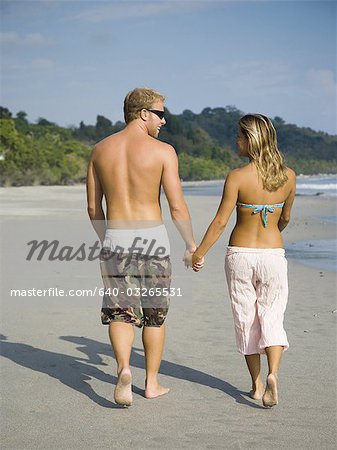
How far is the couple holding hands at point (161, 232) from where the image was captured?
477cm

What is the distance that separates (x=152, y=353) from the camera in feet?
16.1

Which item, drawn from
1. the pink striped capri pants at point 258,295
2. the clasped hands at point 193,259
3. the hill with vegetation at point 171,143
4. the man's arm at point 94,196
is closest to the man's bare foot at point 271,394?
the pink striped capri pants at point 258,295

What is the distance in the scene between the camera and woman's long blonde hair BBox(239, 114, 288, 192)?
4.74m

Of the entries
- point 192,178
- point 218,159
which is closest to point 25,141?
point 192,178

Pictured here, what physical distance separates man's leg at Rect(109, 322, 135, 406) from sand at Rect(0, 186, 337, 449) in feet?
0.34

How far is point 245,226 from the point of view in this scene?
4863 millimetres

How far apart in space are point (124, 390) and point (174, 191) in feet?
3.94

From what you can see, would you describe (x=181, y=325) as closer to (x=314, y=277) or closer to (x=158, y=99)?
(x=158, y=99)

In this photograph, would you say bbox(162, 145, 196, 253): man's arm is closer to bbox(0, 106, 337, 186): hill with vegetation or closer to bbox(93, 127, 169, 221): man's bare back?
bbox(93, 127, 169, 221): man's bare back

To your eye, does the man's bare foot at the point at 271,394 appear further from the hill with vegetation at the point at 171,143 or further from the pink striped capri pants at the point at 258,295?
the hill with vegetation at the point at 171,143

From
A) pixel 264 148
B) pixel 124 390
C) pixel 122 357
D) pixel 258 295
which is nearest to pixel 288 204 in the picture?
pixel 264 148

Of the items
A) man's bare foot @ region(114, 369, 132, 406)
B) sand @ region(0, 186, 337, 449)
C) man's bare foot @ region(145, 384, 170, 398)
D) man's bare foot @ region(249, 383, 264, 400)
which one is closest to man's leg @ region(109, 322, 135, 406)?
man's bare foot @ region(114, 369, 132, 406)

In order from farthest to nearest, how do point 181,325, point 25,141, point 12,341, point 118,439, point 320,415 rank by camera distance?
point 25,141, point 181,325, point 12,341, point 320,415, point 118,439

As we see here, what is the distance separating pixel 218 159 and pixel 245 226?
4728 inches
